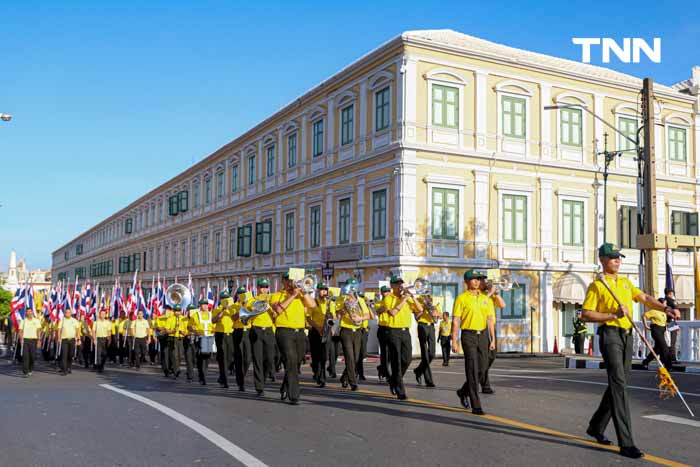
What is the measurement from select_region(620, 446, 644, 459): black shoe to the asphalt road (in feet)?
0.31

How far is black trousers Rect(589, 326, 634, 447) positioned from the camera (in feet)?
24.0

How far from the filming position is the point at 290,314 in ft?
37.4

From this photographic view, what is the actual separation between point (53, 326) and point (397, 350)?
1834 centimetres

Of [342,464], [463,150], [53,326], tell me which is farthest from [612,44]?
[342,464]

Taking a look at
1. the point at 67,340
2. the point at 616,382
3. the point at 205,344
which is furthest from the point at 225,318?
the point at 616,382

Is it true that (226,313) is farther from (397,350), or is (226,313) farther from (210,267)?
(210,267)

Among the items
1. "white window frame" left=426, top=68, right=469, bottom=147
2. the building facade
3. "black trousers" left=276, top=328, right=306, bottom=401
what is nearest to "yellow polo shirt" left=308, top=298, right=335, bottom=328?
"black trousers" left=276, top=328, right=306, bottom=401

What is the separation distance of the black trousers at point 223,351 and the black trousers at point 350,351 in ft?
7.71

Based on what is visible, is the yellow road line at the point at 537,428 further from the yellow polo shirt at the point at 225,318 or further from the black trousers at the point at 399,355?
the yellow polo shirt at the point at 225,318

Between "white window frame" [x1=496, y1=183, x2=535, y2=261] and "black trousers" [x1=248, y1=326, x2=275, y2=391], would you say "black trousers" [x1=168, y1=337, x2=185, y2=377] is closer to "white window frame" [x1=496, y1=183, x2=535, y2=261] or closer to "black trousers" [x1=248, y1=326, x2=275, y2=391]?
"black trousers" [x1=248, y1=326, x2=275, y2=391]

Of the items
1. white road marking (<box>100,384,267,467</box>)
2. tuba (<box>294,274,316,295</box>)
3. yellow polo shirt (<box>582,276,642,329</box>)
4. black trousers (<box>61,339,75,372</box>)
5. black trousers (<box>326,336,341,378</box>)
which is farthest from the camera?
black trousers (<box>61,339,75,372</box>)

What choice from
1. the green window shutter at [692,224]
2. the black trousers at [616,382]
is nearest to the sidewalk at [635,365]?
the black trousers at [616,382]

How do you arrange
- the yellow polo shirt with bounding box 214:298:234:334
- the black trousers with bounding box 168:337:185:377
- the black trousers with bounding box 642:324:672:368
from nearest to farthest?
1. the yellow polo shirt with bounding box 214:298:234:334
2. the black trousers with bounding box 642:324:672:368
3. the black trousers with bounding box 168:337:185:377

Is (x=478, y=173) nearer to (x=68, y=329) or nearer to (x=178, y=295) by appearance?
(x=178, y=295)
